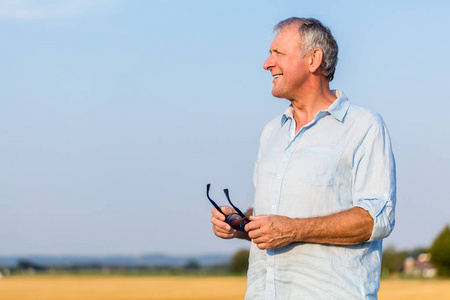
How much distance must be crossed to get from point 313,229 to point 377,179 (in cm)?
54

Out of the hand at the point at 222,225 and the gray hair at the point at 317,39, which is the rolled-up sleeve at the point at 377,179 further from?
the hand at the point at 222,225

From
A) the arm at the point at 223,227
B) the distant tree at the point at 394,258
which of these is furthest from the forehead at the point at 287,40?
the distant tree at the point at 394,258

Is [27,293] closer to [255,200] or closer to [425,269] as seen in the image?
[255,200]

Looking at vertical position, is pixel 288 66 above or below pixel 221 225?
above

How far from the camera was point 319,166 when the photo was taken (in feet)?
13.2

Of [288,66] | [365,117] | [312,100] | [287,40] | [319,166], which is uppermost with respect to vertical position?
A: [287,40]

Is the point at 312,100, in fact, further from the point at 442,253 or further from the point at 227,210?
the point at 442,253

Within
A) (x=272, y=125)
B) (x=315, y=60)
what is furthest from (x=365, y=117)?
(x=272, y=125)

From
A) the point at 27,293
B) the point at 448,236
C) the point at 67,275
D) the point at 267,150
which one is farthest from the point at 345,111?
the point at 448,236

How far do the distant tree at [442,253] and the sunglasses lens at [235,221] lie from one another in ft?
266

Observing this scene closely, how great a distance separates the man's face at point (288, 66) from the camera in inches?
166

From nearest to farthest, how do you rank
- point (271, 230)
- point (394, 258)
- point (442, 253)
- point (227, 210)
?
point (271, 230) < point (227, 210) < point (442, 253) < point (394, 258)

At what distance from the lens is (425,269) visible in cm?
11819

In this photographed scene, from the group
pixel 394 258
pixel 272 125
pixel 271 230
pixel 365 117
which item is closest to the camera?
pixel 271 230
